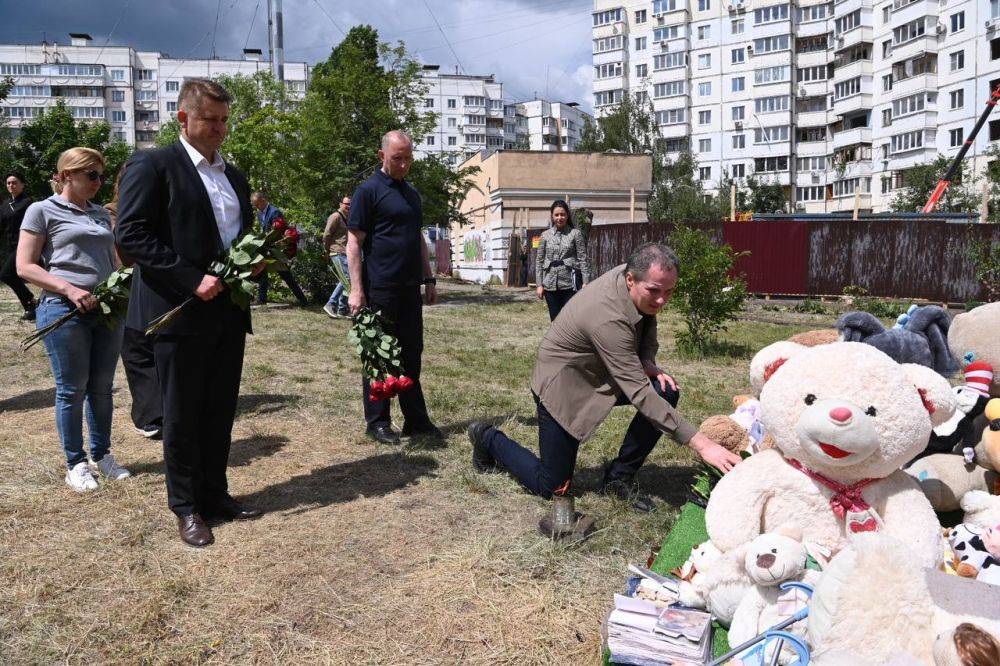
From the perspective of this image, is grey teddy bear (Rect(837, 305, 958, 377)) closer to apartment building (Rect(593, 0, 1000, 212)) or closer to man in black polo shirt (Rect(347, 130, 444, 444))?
man in black polo shirt (Rect(347, 130, 444, 444))

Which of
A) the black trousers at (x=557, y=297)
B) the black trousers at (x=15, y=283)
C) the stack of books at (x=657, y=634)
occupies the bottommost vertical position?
the stack of books at (x=657, y=634)

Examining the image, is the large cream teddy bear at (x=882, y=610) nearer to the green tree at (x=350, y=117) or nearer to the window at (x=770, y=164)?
the green tree at (x=350, y=117)

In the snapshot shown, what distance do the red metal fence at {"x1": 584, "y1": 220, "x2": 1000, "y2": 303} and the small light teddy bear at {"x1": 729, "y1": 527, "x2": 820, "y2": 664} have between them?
14.3m

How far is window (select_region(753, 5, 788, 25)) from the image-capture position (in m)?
66.5

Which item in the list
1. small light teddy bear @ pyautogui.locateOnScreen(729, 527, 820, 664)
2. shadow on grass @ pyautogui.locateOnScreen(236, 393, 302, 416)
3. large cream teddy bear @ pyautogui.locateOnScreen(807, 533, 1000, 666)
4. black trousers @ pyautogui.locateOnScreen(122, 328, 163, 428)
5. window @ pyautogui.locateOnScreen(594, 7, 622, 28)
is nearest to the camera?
large cream teddy bear @ pyautogui.locateOnScreen(807, 533, 1000, 666)

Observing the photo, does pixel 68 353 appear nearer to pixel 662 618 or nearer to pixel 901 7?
pixel 662 618

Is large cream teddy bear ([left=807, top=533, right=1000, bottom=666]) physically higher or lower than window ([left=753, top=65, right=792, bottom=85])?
lower

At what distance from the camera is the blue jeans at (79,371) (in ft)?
14.7

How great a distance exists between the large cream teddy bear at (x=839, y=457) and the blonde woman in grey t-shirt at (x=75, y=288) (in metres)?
3.73

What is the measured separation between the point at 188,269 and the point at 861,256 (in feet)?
58.5

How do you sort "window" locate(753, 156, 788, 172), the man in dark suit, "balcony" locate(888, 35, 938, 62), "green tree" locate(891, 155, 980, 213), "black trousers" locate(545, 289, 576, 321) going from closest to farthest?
the man in dark suit → "black trousers" locate(545, 289, 576, 321) → "green tree" locate(891, 155, 980, 213) → "balcony" locate(888, 35, 938, 62) → "window" locate(753, 156, 788, 172)

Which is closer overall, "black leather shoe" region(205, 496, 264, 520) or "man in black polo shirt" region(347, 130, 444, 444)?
"black leather shoe" region(205, 496, 264, 520)

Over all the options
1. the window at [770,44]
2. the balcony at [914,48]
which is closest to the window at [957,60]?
the balcony at [914,48]

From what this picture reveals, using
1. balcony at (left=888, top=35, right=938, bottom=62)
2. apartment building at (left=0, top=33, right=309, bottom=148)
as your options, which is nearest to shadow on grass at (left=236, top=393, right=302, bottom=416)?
balcony at (left=888, top=35, right=938, bottom=62)
